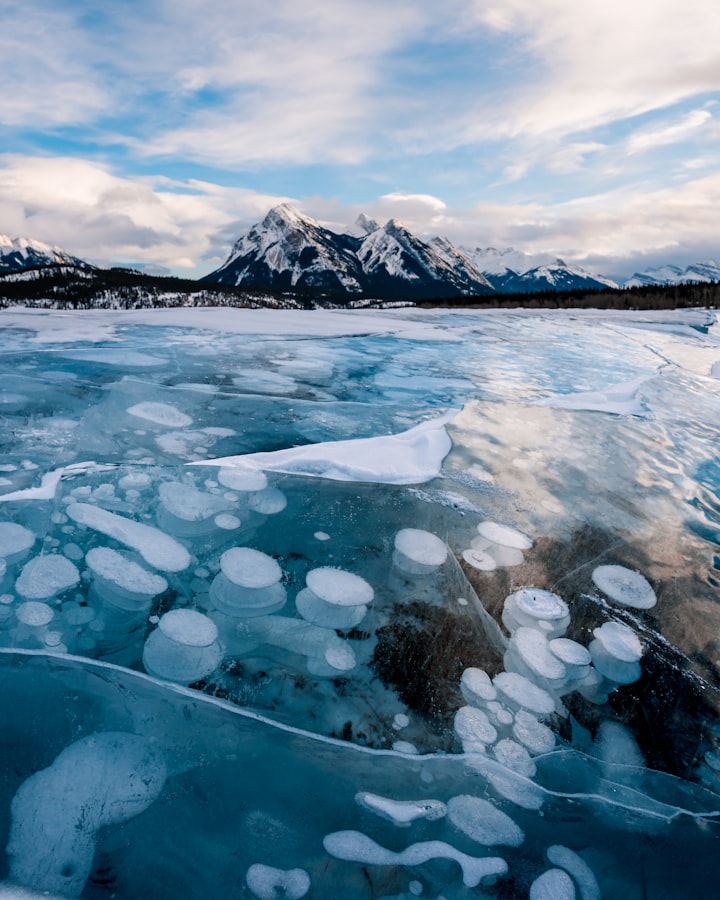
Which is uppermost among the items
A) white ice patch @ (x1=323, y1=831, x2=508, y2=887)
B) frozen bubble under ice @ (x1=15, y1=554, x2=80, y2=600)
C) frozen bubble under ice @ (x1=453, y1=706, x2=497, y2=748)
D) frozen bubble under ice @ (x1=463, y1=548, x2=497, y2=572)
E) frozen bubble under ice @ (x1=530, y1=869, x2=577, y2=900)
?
frozen bubble under ice @ (x1=15, y1=554, x2=80, y2=600)

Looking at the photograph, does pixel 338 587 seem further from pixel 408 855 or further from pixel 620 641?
pixel 620 641

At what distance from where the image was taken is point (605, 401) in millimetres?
5145

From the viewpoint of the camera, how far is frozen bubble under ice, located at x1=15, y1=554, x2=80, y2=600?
189 centimetres

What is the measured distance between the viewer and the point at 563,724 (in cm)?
168

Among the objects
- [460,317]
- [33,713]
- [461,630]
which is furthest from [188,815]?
[460,317]

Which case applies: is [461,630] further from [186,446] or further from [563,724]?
[186,446]

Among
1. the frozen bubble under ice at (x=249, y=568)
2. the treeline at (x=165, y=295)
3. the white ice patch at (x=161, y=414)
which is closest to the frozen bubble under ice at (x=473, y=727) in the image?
the frozen bubble under ice at (x=249, y=568)

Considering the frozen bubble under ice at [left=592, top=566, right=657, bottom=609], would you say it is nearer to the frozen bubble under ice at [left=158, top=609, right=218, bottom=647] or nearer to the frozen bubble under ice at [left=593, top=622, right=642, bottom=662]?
the frozen bubble under ice at [left=593, top=622, right=642, bottom=662]

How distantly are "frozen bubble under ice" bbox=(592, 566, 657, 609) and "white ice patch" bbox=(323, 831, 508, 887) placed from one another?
48.9 inches

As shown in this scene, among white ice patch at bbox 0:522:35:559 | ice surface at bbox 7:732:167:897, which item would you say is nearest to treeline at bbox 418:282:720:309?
white ice patch at bbox 0:522:35:559

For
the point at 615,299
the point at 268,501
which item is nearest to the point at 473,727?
the point at 268,501

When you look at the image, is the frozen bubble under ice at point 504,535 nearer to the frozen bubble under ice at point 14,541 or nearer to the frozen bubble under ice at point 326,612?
the frozen bubble under ice at point 326,612

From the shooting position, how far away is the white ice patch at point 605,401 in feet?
15.9

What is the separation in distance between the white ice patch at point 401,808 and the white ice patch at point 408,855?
0.20ft
